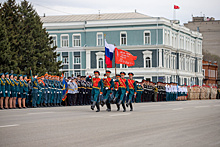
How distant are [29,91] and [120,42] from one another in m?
49.4

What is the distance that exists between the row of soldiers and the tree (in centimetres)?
885

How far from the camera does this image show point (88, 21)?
7744 centimetres

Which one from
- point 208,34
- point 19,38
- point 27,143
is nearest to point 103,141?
point 27,143

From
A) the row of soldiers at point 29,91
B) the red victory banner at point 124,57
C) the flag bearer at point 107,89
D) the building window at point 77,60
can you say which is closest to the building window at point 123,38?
the building window at point 77,60

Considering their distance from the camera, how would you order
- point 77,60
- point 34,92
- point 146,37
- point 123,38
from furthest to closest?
point 77,60, point 123,38, point 146,37, point 34,92

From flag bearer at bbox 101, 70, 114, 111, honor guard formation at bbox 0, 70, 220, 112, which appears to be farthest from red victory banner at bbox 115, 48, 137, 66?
flag bearer at bbox 101, 70, 114, 111

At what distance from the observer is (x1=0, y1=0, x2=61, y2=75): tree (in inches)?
1645

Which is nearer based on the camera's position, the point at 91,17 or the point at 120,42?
the point at 120,42

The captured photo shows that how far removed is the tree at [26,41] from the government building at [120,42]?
75.1ft

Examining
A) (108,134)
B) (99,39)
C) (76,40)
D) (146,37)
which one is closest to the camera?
(108,134)

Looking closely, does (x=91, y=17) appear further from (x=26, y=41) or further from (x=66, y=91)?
(x=66, y=91)

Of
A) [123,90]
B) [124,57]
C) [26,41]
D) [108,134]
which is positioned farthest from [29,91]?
[124,57]

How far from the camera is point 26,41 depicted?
46.7 meters

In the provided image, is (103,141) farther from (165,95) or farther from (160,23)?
(160,23)
